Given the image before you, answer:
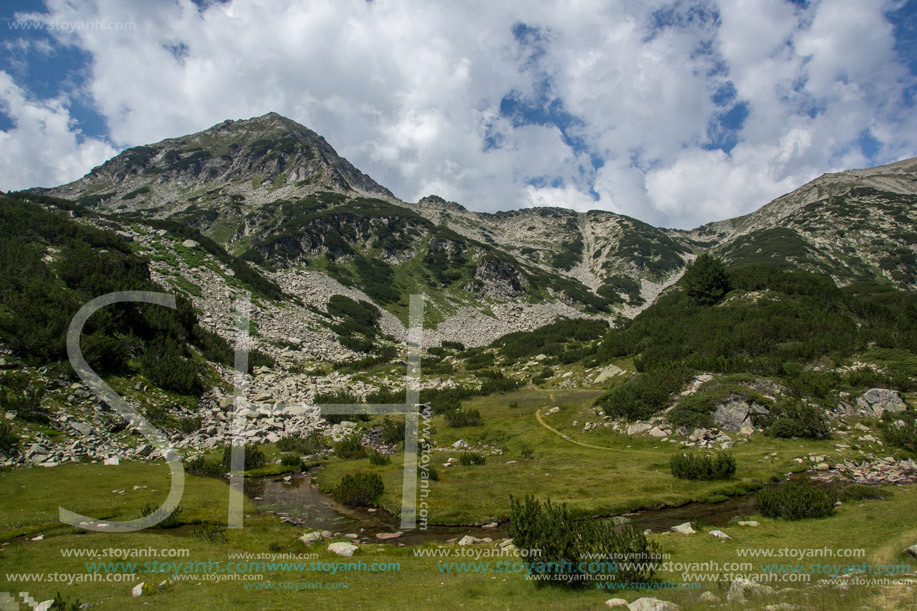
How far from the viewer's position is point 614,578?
1172cm

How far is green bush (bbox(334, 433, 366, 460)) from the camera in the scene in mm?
31578

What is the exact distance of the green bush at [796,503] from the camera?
56.5 ft

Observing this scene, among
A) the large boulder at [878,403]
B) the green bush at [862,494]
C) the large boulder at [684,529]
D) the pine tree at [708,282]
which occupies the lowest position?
the large boulder at [684,529]

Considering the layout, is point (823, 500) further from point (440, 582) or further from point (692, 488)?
point (440, 582)

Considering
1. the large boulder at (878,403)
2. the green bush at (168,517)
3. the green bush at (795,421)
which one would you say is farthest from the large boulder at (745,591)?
the large boulder at (878,403)

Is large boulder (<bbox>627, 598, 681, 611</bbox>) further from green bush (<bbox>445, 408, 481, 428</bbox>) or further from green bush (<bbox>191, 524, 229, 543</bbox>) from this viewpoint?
green bush (<bbox>445, 408, 481, 428</bbox>)

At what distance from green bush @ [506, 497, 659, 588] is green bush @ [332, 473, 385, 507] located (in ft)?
40.8

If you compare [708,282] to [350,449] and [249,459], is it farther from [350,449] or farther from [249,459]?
[249,459]

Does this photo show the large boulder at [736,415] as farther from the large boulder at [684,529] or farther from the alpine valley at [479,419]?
the large boulder at [684,529]

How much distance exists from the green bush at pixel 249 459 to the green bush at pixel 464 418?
1817 cm

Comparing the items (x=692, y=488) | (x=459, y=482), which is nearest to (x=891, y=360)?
(x=692, y=488)

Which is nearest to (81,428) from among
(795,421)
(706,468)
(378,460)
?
(378,460)

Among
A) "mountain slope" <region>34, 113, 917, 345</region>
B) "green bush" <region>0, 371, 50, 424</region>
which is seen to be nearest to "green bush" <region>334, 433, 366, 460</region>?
"green bush" <region>0, 371, 50, 424</region>

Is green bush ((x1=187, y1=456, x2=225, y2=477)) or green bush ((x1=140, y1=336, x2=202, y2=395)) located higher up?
green bush ((x1=140, y1=336, x2=202, y2=395))
